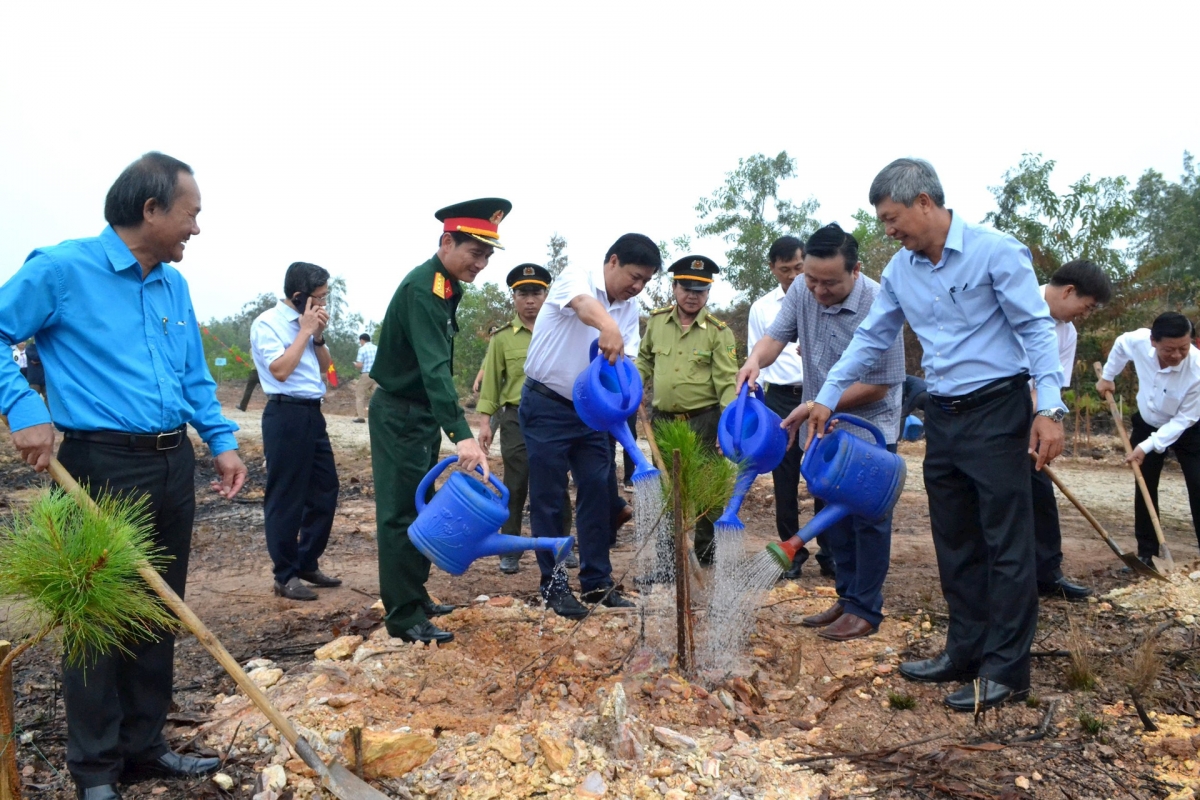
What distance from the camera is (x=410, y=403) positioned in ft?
11.3

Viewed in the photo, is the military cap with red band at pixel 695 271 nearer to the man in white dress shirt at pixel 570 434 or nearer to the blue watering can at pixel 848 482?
the man in white dress shirt at pixel 570 434

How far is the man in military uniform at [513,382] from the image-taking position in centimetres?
534

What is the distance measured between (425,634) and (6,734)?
173 centimetres

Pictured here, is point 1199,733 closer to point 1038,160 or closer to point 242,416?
point 1038,160

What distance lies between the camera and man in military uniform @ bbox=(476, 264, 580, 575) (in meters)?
5.34

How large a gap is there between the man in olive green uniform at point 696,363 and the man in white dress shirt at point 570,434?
1062mm

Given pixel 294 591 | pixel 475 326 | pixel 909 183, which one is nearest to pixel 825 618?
pixel 909 183

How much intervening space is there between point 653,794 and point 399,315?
2063 millimetres

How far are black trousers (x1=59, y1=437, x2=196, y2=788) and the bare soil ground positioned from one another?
0.17 metres

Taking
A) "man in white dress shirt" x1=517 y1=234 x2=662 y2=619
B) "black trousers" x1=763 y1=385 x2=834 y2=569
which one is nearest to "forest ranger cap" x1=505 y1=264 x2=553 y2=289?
"man in white dress shirt" x1=517 y1=234 x2=662 y2=619

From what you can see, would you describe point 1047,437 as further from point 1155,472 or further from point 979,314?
point 1155,472

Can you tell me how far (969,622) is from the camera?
10.2ft

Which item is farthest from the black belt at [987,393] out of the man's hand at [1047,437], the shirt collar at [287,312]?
the shirt collar at [287,312]

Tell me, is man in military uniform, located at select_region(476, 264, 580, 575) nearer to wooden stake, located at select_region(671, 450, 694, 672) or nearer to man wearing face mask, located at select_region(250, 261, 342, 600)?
man wearing face mask, located at select_region(250, 261, 342, 600)
